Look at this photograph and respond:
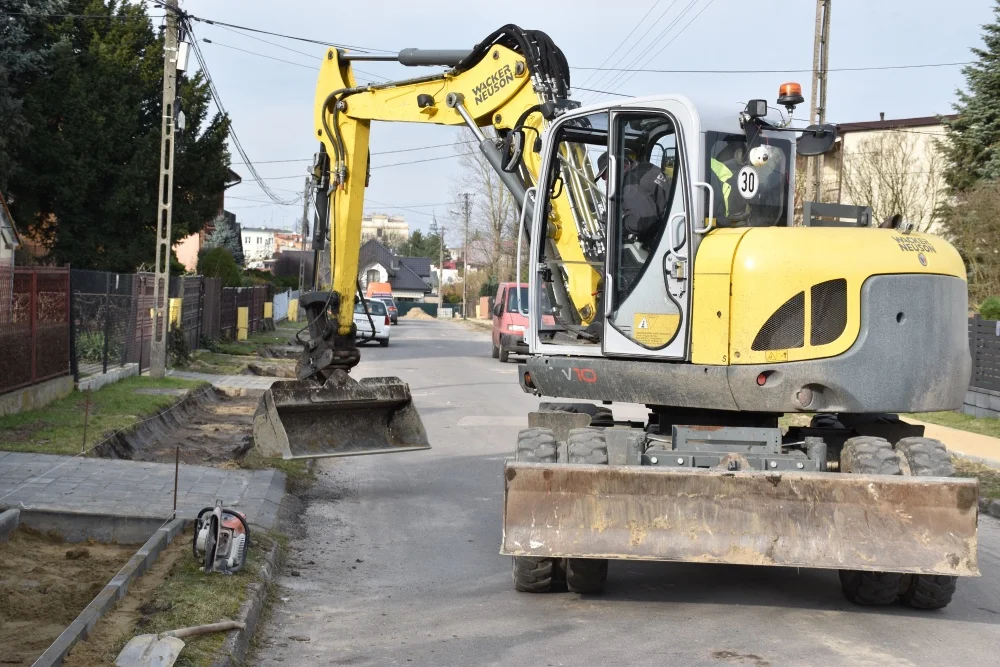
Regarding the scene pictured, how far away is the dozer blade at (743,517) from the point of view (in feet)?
21.0

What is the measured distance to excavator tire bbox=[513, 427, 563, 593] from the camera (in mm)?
6969

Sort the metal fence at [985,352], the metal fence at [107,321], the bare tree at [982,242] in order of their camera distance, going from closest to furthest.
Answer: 1. the metal fence at [107,321]
2. the metal fence at [985,352]
3. the bare tree at [982,242]

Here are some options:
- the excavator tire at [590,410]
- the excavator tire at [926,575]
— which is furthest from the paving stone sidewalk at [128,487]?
the excavator tire at [926,575]

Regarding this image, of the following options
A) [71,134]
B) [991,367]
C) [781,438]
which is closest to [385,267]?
[71,134]

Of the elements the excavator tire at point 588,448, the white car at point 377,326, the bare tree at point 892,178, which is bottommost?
the white car at point 377,326

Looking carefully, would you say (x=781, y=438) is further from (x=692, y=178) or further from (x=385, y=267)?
(x=385, y=267)

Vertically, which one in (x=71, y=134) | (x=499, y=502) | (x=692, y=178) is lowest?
(x=499, y=502)

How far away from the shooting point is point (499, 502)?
35.6 feet

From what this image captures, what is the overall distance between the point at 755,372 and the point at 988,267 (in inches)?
791

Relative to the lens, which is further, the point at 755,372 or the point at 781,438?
the point at 781,438

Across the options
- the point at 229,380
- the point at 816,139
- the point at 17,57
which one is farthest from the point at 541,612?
the point at 17,57

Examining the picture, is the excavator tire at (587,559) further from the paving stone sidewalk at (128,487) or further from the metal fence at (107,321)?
the metal fence at (107,321)

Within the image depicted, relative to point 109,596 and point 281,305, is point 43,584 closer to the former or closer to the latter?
point 109,596

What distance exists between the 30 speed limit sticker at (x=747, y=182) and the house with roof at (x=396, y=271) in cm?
11585
